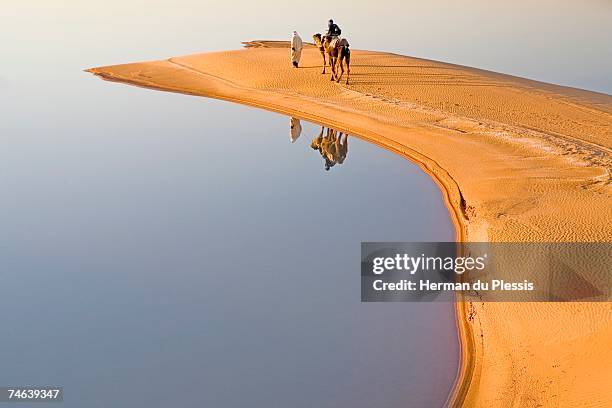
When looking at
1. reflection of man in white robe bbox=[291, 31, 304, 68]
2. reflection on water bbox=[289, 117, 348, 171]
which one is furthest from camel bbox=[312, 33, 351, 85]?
reflection on water bbox=[289, 117, 348, 171]

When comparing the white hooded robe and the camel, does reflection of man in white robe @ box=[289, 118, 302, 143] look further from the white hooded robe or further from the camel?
the white hooded robe

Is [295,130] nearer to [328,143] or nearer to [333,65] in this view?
[328,143]

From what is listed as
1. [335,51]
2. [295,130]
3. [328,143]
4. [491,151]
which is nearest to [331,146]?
[328,143]

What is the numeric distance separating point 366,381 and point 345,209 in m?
6.25

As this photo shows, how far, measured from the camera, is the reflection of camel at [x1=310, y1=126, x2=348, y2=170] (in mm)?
19844

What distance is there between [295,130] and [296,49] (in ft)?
19.0

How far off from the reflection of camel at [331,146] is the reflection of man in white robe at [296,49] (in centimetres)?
559

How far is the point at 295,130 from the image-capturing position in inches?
887

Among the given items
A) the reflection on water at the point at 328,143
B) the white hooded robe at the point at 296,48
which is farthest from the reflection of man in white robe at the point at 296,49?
the reflection on water at the point at 328,143

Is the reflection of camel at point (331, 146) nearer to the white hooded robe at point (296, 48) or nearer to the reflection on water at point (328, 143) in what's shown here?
the reflection on water at point (328, 143)

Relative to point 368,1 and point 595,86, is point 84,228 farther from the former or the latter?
point 368,1

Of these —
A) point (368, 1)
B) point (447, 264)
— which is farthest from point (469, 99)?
point (368, 1)

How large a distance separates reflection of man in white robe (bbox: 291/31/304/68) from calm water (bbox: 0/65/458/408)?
26.1 ft

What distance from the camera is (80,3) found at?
4891 centimetres
